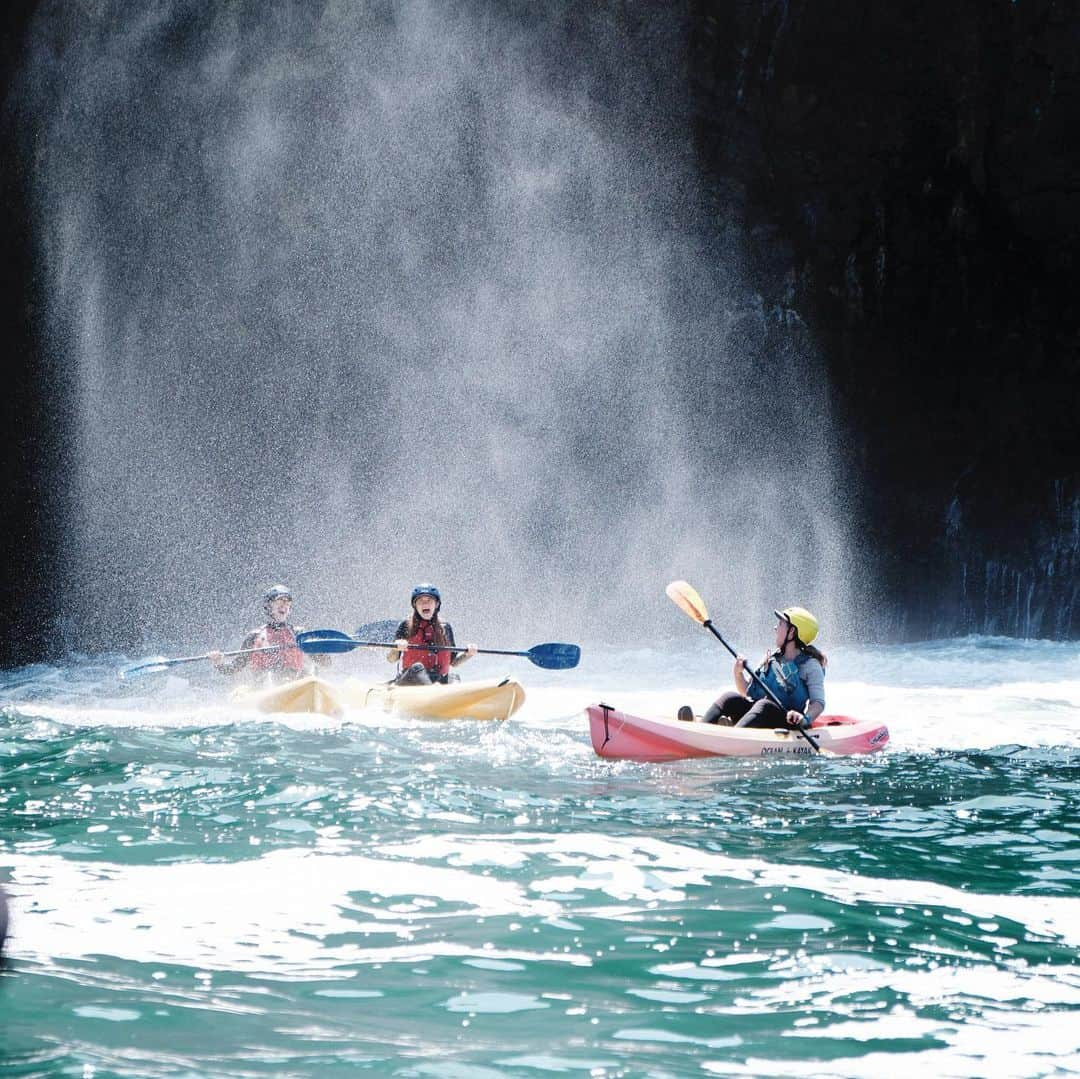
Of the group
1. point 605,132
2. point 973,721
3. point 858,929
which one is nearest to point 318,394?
point 605,132

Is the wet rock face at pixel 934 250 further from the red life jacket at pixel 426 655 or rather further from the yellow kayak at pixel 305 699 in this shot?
the yellow kayak at pixel 305 699

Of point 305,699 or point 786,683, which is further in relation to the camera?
point 305,699

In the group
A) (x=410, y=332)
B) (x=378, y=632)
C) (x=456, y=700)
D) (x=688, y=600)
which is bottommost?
(x=456, y=700)

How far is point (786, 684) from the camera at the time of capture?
9.16 meters

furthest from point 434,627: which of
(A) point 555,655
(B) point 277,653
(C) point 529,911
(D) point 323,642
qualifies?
(C) point 529,911

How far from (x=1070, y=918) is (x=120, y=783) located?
5208mm

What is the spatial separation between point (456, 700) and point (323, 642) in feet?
5.33

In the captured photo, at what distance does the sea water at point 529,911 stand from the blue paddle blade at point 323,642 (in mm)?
2018

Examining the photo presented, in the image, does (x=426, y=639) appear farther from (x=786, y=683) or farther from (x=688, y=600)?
(x=786, y=683)

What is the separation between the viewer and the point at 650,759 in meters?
8.36

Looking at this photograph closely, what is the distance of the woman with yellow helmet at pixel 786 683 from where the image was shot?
9.05m

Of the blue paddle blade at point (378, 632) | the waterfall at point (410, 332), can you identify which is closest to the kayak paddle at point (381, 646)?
the blue paddle blade at point (378, 632)

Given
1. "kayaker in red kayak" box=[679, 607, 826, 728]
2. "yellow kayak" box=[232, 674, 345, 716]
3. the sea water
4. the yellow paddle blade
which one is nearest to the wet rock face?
the yellow paddle blade

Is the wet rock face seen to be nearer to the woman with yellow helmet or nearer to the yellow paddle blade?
the yellow paddle blade
